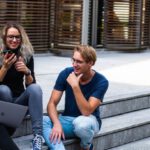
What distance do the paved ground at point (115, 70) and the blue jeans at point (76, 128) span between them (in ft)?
2.42

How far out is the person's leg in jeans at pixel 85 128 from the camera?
5.34 m

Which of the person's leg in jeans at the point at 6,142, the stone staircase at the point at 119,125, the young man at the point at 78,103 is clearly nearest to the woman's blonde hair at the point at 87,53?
the young man at the point at 78,103

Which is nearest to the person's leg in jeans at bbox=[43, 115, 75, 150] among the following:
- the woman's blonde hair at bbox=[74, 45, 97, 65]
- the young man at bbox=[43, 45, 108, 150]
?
the young man at bbox=[43, 45, 108, 150]

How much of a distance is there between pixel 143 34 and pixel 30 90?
11198mm

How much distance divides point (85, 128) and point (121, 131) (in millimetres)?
1293

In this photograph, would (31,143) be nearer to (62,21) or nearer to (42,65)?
(42,65)

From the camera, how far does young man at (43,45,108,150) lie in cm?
529

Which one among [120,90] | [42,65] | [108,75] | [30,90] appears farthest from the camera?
[42,65]

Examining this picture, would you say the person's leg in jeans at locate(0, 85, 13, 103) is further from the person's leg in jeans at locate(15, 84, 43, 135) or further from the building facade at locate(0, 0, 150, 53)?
the building facade at locate(0, 0, 150, 53)

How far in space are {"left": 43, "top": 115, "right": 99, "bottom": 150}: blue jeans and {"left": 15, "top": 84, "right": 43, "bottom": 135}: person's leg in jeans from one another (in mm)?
128

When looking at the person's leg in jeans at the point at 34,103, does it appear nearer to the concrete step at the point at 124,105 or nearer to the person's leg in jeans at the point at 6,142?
the person's leg in jeans at the point at 6,142

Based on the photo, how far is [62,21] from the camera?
542 inches

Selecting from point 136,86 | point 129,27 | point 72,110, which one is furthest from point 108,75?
point 129,27

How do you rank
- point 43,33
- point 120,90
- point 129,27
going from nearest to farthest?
1. point 120,90
2. point 43,33
3. point 129,27
